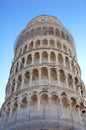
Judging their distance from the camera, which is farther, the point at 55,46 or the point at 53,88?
the point at 55,46

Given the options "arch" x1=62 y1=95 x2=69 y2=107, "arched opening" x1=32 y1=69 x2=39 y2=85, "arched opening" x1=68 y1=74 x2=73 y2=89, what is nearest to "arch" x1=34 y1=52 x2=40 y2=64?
"arched opening" x1=32 y1=69 x2=39 y2=85

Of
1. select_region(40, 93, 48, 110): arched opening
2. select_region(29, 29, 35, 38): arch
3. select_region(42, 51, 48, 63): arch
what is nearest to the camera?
select_region(40, 93, 48, 110): arched opening

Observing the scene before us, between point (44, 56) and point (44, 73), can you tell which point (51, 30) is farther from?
point (44, 73)

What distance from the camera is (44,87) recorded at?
17.5m

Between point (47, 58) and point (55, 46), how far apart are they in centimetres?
200

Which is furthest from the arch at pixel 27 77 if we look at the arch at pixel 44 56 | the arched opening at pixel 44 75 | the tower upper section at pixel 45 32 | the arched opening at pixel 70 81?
the tower upper section at pixel 45 32

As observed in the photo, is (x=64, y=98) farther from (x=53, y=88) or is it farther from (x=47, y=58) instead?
(x=47, y=58)

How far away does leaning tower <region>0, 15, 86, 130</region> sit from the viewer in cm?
1509

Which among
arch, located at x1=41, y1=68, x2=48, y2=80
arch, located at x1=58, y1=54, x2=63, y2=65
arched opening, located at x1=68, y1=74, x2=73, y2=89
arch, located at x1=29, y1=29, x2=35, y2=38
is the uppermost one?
arch, located at x1=29, y1=29, x2=35, y2=38

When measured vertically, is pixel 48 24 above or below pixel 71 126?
above

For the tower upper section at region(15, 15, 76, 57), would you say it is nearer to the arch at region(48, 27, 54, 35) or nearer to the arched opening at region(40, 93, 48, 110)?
the arch at region(48, 27, 54, 35)

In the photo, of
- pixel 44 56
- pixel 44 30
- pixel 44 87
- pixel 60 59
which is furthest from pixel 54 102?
pixel 44 30

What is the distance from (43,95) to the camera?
17.1 m

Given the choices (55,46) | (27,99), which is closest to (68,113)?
(27,99)
